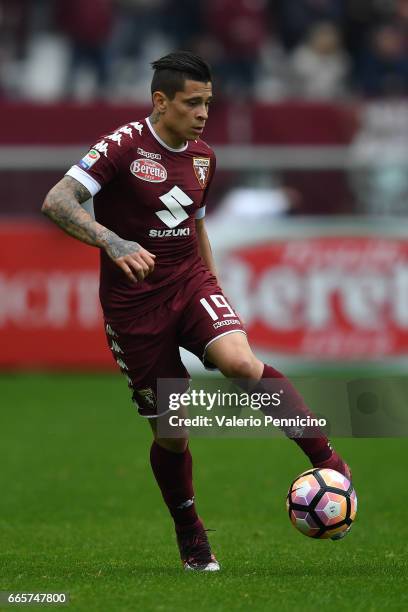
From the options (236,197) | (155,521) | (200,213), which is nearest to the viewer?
(200,213)

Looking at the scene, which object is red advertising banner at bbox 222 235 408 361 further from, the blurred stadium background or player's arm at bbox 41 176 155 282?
player's arm at bbox 41 176 155 282

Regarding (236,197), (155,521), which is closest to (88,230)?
(155,521)

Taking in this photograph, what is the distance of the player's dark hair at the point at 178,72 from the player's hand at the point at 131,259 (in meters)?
0.93

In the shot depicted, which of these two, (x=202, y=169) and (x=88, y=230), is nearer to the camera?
(x=88, y=230)

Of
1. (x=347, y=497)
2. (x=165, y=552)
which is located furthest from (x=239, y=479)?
(x=347, y=497)

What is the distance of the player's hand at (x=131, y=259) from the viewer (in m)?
5.71

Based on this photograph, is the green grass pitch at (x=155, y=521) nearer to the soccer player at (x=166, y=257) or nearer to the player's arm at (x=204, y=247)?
the soccer player at (x=166, y=257)

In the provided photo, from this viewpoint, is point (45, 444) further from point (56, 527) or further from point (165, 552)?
point (165, 552)

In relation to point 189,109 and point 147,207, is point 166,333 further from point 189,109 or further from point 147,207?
point 189,109

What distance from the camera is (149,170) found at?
625 centimetres

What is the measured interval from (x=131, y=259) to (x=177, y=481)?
141cm

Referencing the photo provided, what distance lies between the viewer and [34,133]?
55.5 ft

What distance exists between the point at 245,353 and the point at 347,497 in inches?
32.6

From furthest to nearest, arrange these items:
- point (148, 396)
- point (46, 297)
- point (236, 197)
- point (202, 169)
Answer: point (236, 197)
point (46, 297)
point (202, 169)
point (148, 396)
